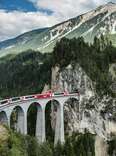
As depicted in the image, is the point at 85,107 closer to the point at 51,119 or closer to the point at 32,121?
the point at 51,119

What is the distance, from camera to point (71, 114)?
132250 millimetres

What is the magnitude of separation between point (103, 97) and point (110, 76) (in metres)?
8.48

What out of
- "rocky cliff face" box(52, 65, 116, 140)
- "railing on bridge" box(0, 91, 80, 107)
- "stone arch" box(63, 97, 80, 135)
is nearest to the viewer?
"railing on bridge" box(0, 91, 80, 107)

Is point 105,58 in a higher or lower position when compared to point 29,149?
higher

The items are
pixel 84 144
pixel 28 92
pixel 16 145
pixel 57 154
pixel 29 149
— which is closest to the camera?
pixel 16 145

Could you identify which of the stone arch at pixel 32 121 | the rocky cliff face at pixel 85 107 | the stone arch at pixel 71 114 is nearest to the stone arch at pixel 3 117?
the stone arch at pixel 32 121

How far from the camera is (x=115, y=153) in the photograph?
5202 inches

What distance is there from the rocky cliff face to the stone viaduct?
12.8ft

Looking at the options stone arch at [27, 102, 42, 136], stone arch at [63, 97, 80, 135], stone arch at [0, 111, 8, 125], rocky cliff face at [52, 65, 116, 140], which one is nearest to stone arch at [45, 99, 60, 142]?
stone arch at [63, 97, 80, 135]

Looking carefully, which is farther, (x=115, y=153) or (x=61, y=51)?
(x=61, y=51)

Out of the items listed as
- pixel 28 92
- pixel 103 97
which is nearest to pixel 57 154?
pixel 103 97

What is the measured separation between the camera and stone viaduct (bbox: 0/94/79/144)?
9112cm

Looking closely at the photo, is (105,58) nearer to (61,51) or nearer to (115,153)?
(61,51)

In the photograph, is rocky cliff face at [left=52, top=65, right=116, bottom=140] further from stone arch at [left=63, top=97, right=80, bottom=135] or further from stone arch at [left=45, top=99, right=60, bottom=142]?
stone arch at [left=45, top=99, right=60, bottom=142]
